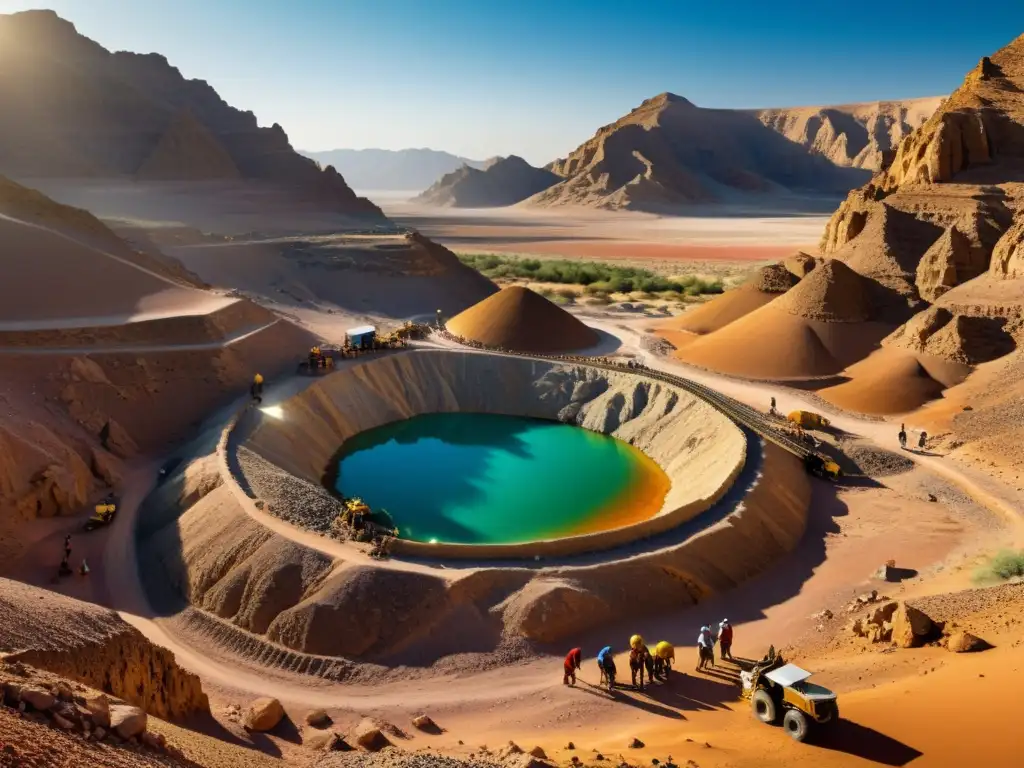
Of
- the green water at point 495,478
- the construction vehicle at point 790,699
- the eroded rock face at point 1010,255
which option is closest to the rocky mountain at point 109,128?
the green water at point 495,478

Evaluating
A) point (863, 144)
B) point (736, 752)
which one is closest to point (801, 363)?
point (736, 752)

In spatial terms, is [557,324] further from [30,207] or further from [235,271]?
[30,207]

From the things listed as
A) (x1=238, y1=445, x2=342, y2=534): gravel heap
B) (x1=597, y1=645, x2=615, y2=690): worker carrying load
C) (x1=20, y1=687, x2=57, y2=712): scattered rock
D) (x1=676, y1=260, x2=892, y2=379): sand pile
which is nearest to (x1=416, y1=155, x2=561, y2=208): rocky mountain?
(x1=676, y1=260, x2=892, y2=379): sand pile

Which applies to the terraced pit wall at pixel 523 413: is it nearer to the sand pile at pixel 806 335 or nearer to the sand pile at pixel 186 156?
the sand pile at pixel 806 335

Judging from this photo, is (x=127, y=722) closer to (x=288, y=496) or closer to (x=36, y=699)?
(x=36, y=699)

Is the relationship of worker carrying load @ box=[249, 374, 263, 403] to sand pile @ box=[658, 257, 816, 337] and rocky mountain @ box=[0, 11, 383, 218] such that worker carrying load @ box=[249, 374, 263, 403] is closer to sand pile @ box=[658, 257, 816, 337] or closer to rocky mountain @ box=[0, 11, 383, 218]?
sand pile @ box=[658, 257, 816, 337]

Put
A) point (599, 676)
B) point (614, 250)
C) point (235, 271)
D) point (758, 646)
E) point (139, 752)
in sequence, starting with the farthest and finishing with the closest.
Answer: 1. point (614, 250)
2. point (235, 271)
3. point (758, 646)
4. point (599, 676)
5. point (139, 752)
